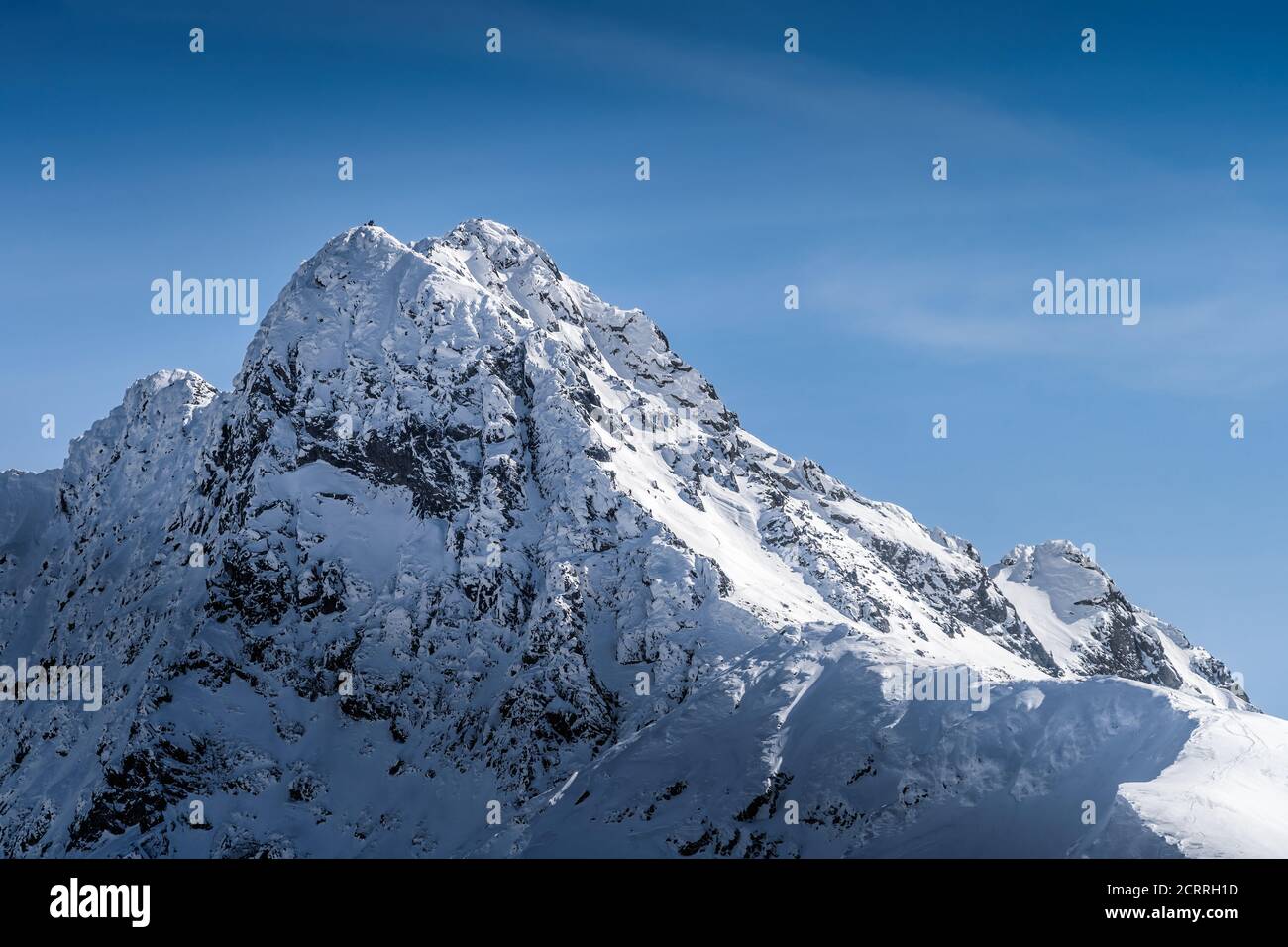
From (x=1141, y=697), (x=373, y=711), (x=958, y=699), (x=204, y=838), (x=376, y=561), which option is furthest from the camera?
(x=376, y=561)

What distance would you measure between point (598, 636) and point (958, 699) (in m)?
87.5

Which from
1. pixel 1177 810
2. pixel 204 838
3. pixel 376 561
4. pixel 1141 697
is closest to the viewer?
pixel 1177 810

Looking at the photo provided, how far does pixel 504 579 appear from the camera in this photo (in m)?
192

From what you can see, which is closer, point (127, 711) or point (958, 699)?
point (958, 699)

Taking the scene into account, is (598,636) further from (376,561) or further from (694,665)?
(376,561)

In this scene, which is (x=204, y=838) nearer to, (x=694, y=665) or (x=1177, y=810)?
(x=694, y=665)

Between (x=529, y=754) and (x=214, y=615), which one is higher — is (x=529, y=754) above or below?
below

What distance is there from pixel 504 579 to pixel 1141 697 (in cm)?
11333

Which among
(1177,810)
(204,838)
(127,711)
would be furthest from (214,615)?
(1177,810)

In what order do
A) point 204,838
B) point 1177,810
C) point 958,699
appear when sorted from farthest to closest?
point 204,838 → point 958,699 → point 1177,810
